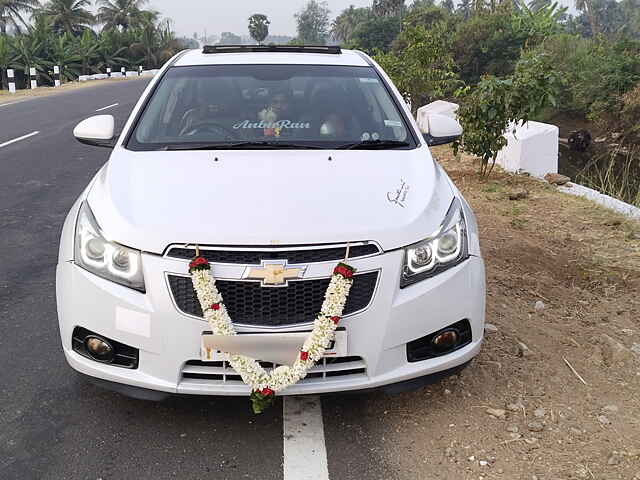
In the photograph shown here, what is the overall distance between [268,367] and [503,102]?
6304 millimetres

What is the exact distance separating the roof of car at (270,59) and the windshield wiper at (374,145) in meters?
1.00

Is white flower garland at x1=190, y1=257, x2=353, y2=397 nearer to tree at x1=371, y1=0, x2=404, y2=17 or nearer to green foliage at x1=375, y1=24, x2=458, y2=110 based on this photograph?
green foliage at x1=375, y1=24, x2=458, y2=110

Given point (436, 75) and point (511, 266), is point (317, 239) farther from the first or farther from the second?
point (436, 75)

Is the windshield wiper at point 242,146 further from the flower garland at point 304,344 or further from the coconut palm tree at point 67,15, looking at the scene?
the coconut palm tree at point 67,15

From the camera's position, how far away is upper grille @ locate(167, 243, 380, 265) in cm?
291

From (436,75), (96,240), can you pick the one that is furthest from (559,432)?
(436,75)

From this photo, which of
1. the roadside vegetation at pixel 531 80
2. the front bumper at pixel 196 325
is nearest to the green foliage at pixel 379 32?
the roadside vegetation at pixel 531 80

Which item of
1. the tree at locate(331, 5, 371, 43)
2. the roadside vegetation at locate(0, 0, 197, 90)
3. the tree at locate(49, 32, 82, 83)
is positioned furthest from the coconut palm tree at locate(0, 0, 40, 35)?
the tree at locate(331, 5, 371, 43)

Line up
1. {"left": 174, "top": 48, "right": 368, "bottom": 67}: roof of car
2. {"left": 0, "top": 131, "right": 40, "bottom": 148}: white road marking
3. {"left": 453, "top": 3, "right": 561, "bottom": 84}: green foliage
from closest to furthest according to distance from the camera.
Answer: {"left": 174, "top": 48, "right": 368, "bottom": 67}: roof of car, {"left": 0, "top": 131, "right": 40, "bottom": 148}: white road marking, {"left": 453, "top": 3, "right": 561, "bottom": 84}: green foliage

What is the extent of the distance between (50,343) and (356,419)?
187 centimetres

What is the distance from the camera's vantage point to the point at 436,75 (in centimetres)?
1367

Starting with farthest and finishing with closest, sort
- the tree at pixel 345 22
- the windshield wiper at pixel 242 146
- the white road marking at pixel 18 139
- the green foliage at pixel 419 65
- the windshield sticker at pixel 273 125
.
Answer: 1. the tree at pixel 345 22
2. the green foliage at pixel 419 65
3. the white road marking at pixel 18 139
4. the windshield sticker at pixel 273 125
5. the windshield wiper at pixel 242 146

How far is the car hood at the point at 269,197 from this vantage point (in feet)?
9.74

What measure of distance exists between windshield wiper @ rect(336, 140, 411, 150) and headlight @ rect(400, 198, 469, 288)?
75 centimetres
